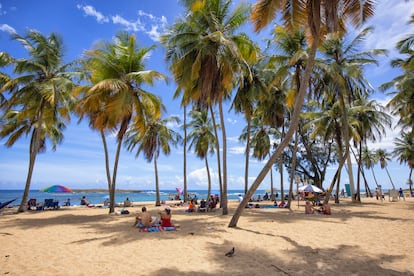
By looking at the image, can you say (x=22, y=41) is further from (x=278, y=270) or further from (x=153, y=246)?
(x=278, y=270)

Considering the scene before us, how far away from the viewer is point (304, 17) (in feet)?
33.5

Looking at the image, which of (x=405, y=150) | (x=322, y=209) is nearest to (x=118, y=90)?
(x=322, y=209)

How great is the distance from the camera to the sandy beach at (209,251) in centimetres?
556

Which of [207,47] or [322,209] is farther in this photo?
[322,209]

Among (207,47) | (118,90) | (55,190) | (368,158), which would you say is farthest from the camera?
(368,158)

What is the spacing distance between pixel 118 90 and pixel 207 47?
5668mm

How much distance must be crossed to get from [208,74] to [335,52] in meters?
11.0

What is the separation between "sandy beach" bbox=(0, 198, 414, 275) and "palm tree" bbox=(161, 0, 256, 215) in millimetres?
7609

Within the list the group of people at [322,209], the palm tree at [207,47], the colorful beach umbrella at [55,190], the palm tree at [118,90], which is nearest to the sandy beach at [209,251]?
the group of people at [322,209]

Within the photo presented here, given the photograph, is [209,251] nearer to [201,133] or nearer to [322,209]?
[322,209]

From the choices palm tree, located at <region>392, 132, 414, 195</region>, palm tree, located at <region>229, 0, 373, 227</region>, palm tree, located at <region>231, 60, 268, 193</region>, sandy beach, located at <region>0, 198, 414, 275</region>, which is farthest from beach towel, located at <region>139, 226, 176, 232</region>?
palm tree, located at <region>392, 132, 414, 195</region>

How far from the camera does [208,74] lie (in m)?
13.9

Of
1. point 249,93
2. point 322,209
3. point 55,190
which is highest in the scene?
point 249,93

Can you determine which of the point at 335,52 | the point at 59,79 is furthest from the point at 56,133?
the point at 335,52
